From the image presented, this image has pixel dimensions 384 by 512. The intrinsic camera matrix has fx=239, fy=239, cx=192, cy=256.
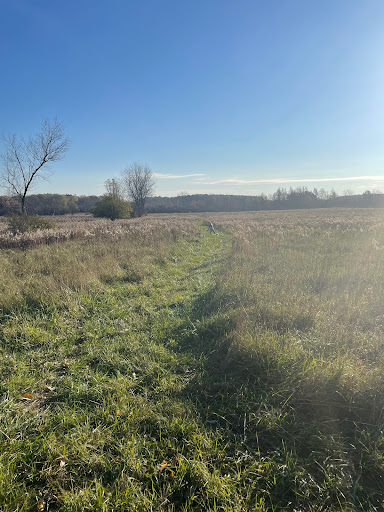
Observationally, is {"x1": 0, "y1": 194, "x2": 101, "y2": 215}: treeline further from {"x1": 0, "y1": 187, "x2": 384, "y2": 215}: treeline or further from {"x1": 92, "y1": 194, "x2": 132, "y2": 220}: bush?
{"x1": 92, "y1": 194, "x2": 132, "y2": 220}: bush

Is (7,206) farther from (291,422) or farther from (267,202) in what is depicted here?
(267,202)

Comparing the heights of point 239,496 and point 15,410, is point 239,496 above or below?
below

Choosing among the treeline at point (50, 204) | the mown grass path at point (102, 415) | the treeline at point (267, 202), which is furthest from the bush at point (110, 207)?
the treeline at point (267, 202)

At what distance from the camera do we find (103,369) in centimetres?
365

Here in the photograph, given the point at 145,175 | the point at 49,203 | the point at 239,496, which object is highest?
the point at 145,175

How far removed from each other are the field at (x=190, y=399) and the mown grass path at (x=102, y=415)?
0.05ft

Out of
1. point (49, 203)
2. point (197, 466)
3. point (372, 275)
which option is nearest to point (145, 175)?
point (49, 203)

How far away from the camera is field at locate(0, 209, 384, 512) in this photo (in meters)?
2.07

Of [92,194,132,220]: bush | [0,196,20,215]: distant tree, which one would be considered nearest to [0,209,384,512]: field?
[92,194,132,220]: bush

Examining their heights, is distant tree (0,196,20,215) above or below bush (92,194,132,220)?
above

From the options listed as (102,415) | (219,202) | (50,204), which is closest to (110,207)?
(102,415)

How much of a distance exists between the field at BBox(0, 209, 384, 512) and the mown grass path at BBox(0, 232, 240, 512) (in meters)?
0.02

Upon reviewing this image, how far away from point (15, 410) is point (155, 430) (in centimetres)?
161

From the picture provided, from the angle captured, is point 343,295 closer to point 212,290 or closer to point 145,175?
point 212,290
